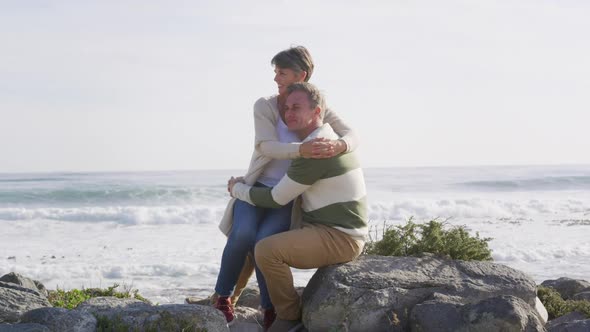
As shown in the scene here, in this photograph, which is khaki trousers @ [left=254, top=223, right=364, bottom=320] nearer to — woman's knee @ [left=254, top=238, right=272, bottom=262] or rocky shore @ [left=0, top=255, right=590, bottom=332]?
woman's knee @ [left=254, top=238, right=272, bottom=262]

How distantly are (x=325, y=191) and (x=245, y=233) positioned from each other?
0.75m

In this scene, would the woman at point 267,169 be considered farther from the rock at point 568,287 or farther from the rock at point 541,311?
the rock at point 568,287

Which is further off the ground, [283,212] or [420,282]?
[283,212]

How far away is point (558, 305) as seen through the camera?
284 inches

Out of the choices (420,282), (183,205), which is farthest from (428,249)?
(183,205)

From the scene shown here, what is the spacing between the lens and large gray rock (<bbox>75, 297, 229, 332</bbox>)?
5.34m

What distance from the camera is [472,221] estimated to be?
26172 millimetres

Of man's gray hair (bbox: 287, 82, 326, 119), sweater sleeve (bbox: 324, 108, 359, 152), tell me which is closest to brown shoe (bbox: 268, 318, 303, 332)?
sweater sleeve (bbox: 324, 108, 359, 152)

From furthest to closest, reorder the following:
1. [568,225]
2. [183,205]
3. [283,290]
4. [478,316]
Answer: [183,205], [568,225], [283,290], [478,316]

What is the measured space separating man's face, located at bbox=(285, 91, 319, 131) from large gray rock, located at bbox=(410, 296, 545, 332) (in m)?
1.71

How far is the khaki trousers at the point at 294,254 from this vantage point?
5.76 m

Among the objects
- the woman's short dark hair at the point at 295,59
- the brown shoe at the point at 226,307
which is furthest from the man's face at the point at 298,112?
the brown shoe at the point at 226,307

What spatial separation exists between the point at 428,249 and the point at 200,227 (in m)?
17.6

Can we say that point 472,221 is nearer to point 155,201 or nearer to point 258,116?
point 155,201
